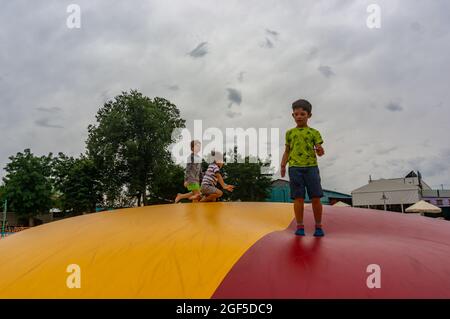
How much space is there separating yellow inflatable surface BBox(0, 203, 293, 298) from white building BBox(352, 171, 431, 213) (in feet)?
111

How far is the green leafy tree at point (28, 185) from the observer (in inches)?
1281

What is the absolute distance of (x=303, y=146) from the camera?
3182mm

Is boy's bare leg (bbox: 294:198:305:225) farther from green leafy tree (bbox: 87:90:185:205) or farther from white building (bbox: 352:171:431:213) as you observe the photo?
white building (bbox: 352:171:431:213)

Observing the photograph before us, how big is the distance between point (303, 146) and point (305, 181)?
1.04 feet

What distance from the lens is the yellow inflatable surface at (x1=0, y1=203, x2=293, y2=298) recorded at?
2.22 meters

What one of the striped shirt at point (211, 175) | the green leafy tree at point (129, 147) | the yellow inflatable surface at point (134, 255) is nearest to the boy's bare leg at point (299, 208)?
the yellow inflatable surface at point (134, 255)

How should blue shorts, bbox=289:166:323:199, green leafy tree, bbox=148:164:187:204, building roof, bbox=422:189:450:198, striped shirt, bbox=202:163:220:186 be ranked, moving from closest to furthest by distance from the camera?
blue shorts, bbox=289:166:323:199 → striped shirt, bbox=202:163:220:186 → green leafy tree, bbox=148:164:187:204 → building roof, bbox=422:189:450:198

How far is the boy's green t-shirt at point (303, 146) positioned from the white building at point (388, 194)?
110 feet


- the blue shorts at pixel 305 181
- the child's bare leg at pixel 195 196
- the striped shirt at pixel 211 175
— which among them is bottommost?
the child's bare leg at pixel 195 196

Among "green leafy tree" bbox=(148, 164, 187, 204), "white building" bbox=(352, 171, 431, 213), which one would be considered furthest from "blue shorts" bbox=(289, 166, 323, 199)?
"white building" bbox=(352, 171, 431, 213)

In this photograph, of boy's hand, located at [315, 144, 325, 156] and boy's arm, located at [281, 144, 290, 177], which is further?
boy's arm, located at [281, 144, 290, 177]

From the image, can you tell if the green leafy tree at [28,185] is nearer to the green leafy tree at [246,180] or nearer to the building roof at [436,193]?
Answer: the green leafy tree at [246,180]

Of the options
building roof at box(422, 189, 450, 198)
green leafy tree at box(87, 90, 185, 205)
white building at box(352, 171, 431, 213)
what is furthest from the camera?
building roof at box(422, 189, 450, 198)
